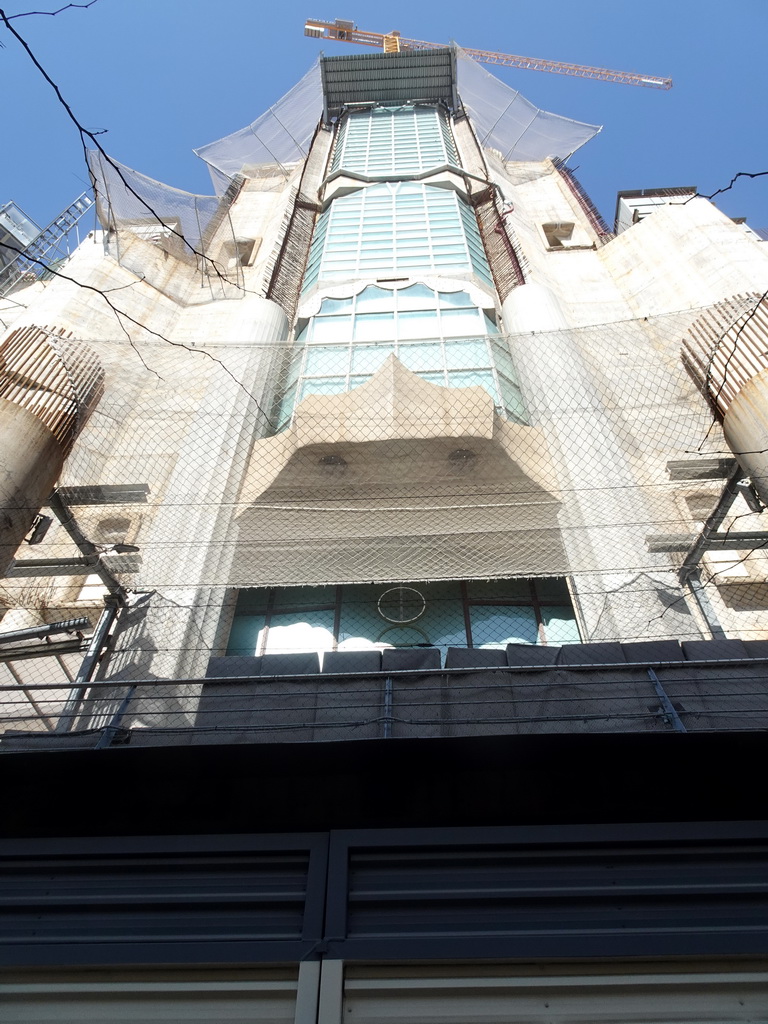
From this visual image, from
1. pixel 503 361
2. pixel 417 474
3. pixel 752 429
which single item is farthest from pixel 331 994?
pixel 503 361

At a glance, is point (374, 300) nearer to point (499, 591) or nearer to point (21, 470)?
point (499, 591)

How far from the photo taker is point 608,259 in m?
21.1

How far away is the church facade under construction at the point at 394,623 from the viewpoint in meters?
4.14

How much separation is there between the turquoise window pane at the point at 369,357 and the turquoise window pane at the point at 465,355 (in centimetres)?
101

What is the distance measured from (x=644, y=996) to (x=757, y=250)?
57.0 feet

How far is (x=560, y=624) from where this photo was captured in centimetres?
1008

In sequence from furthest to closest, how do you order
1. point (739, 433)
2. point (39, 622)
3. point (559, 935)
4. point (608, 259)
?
point (608, 259) → point (39, 622) → point (739, 433) → point (559, 935)

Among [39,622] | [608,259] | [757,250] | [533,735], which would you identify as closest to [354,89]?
[608,259]

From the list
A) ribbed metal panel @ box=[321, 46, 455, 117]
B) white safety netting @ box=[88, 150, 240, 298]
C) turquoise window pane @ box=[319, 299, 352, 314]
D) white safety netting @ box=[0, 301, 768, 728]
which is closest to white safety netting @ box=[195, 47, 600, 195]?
ribbed metal panel @ box=[321, 46, 455, 117]

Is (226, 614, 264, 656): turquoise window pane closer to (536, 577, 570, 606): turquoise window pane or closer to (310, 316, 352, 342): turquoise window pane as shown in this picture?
(536, 577, 570, 606): turquoise window pane

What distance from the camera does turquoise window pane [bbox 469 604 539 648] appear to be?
984cm

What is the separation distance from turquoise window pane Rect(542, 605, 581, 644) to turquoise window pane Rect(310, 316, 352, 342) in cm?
670

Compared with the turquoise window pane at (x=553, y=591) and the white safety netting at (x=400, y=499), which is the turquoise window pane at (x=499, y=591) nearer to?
the white safety netting at (x=400, y=499)

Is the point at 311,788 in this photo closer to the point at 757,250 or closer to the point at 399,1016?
the point at 399,1016
